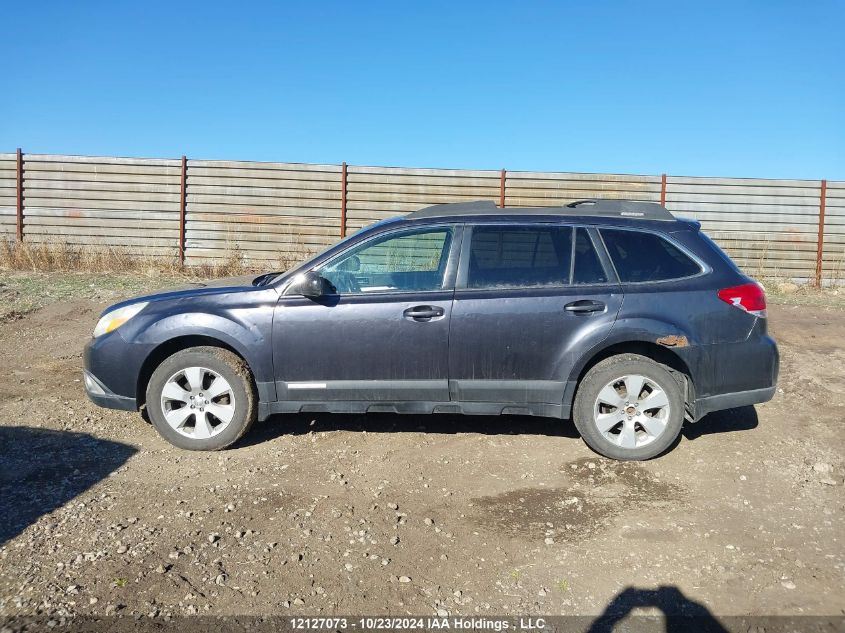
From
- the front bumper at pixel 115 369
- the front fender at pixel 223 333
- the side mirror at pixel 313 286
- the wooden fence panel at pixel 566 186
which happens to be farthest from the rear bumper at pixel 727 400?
the wooden fence panel at pixel 566 186

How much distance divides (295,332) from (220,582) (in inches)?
75.2

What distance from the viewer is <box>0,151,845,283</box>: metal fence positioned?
1327 cm

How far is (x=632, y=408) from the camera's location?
4555mm

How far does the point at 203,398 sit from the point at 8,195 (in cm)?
1130

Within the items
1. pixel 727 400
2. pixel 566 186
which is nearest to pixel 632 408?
pixel 727 400

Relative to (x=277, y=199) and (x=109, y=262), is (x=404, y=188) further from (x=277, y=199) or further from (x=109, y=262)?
(x=109, y=262)

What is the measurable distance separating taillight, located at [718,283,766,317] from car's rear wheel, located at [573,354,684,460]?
633 millimetres

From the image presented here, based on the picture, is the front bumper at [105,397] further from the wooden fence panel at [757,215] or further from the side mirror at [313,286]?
the wooden fence panel at [757,215]

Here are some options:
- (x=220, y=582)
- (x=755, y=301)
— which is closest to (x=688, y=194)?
(x=755, y=301)

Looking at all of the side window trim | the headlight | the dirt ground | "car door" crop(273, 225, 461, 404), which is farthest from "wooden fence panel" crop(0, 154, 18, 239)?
the side window trim

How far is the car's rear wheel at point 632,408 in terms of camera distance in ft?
14.9

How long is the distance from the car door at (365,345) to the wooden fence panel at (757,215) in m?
10.3

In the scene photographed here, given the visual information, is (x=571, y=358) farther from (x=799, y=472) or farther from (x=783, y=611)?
(x=783, y=611)

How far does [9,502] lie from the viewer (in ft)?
12.4
